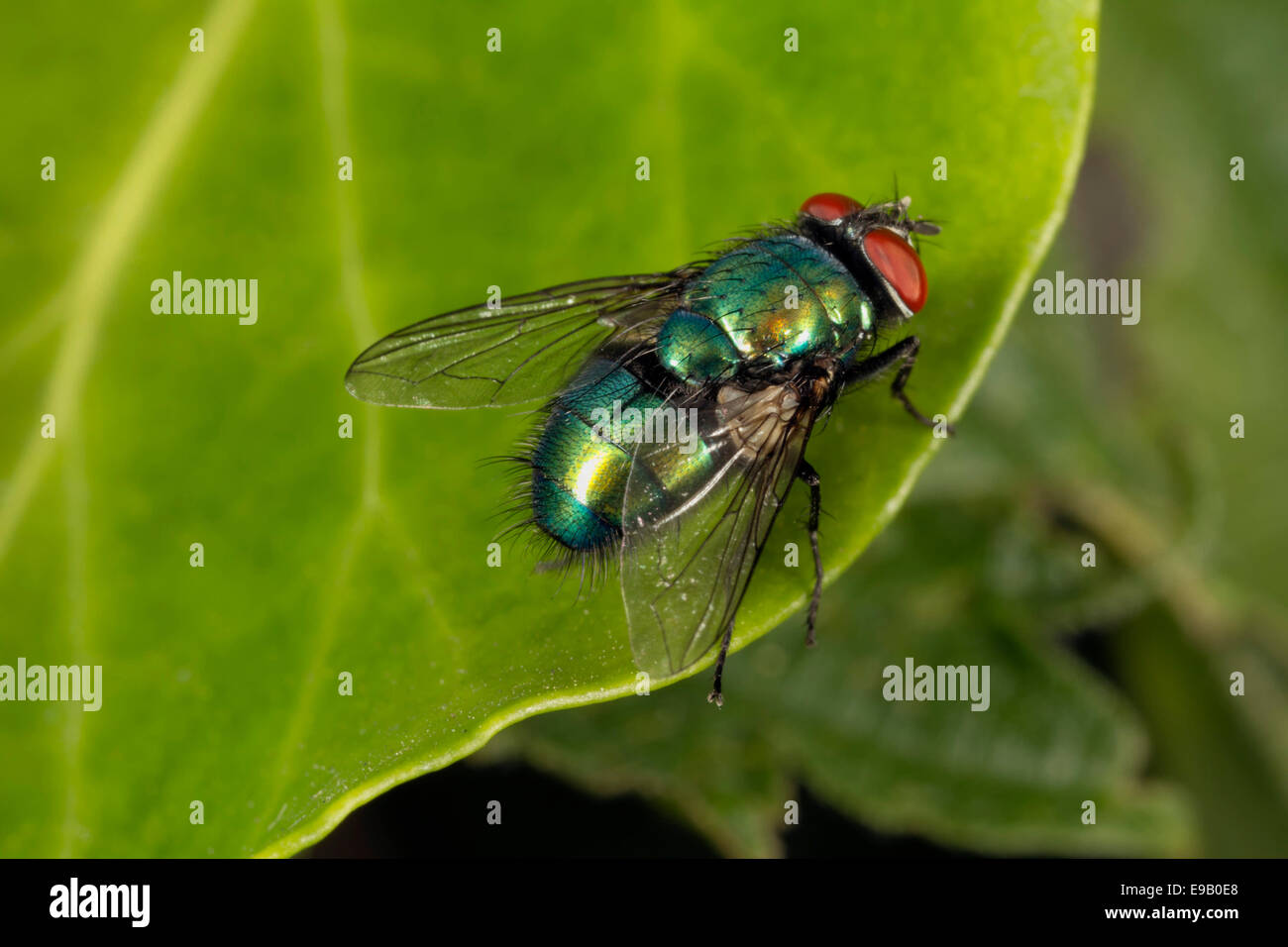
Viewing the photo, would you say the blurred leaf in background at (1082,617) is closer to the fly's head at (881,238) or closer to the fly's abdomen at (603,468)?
the fly's abdomen at (603,468)

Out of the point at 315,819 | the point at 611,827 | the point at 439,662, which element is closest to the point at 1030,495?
the point at 611,827

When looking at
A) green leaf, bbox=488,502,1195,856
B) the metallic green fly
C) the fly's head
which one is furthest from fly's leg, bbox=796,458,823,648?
green leaf, bbox=488,502,1195,856

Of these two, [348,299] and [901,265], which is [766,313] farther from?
[348,299]

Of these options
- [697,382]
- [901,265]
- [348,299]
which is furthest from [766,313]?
[348,299]

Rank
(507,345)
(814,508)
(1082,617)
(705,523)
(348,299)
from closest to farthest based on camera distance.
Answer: (814,508)
(705,523)
(348,299)
(507,345)
(1082,617)

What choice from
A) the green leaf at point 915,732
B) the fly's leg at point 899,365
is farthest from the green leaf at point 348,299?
the green leaf at point 915,732

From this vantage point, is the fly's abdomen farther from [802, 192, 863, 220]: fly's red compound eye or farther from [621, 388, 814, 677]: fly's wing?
[802, 192, 863, 220]: fly's red compound eye

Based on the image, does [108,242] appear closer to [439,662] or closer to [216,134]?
[216,134]
